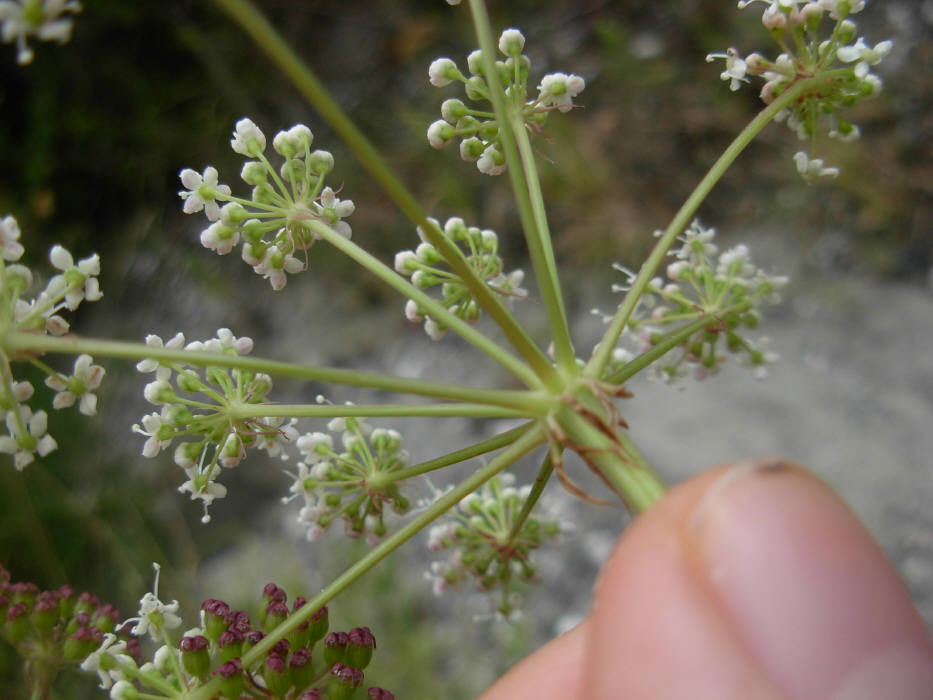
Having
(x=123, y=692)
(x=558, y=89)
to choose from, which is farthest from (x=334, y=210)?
(x=123, y=692)

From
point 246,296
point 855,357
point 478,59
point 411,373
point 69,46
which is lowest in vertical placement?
point 855,357

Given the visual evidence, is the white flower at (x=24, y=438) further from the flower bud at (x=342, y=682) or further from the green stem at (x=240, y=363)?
the flower bud at (x=342, y=682)

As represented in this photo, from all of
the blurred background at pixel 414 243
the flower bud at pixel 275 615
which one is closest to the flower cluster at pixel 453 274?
the flower bud at pixel 275 615

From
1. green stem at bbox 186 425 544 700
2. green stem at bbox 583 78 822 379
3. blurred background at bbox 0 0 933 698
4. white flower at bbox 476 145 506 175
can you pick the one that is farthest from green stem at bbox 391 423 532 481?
blurred background at bbox 0 0 933 698

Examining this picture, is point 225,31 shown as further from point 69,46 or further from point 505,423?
point 505,423

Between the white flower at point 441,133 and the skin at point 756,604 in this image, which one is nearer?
the skin at point 756,604

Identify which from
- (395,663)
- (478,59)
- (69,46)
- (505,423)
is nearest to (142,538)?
(395,663)

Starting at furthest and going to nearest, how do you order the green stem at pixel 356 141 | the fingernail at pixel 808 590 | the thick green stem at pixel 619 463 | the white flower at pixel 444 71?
the white flower at pixel 444 71
the thick green stem at pixel 619 463
the fingernail at pixel 808 590
the green stem at pixel 356 141
